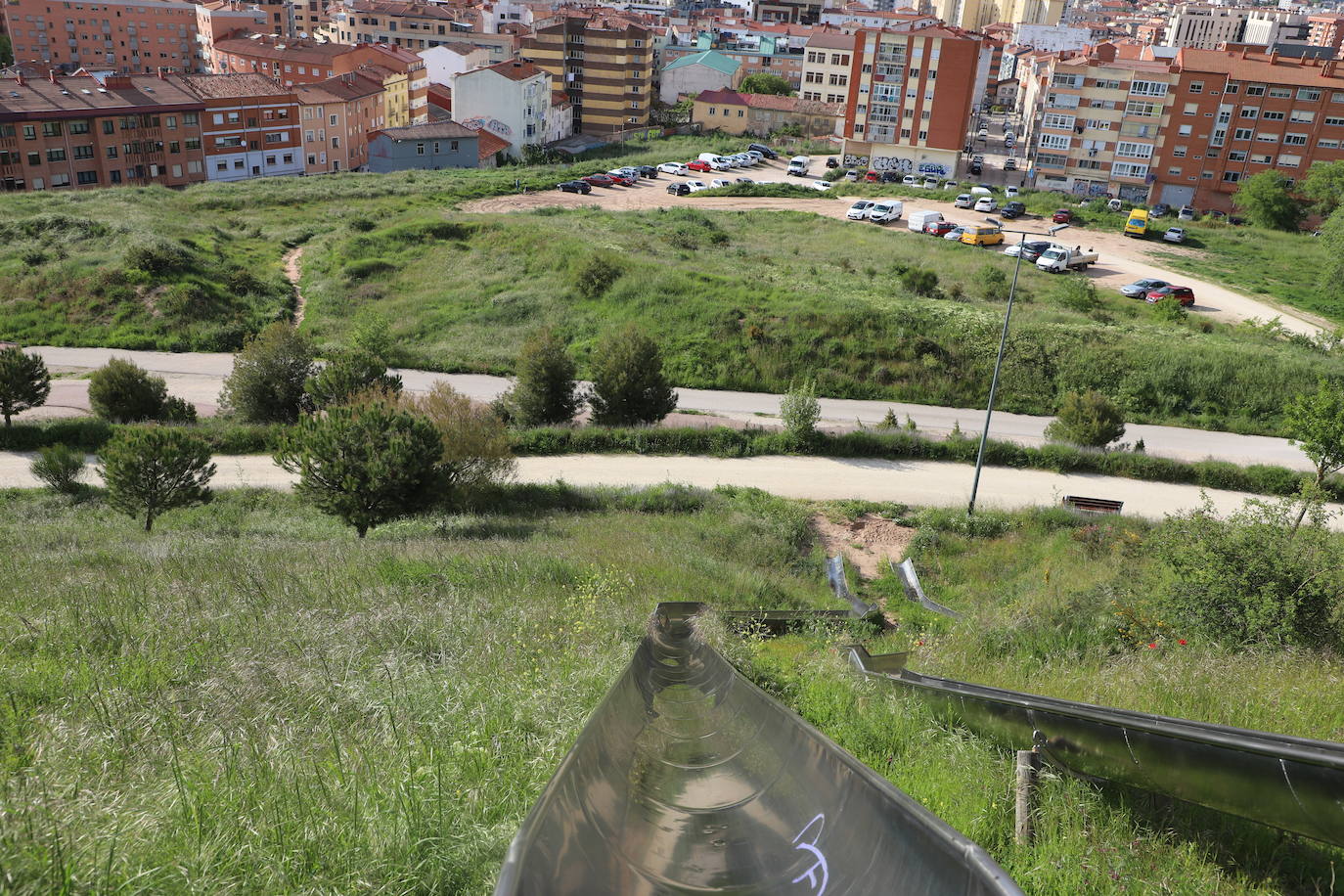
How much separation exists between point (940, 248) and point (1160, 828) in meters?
44.8

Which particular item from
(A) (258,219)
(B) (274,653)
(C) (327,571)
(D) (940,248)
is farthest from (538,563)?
(A) (258,219)

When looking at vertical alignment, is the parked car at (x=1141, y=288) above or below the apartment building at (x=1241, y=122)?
below

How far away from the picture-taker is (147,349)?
95.5 ft

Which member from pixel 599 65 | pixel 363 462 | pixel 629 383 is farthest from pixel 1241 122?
pixel 363 462

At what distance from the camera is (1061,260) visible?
44094 millimetres

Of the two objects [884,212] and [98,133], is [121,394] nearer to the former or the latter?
[884,212]

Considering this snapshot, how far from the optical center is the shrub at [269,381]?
77.6ft

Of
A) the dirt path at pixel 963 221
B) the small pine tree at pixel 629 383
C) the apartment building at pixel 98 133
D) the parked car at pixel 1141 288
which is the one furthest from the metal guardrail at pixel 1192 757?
the apartment building at pixel 98 133

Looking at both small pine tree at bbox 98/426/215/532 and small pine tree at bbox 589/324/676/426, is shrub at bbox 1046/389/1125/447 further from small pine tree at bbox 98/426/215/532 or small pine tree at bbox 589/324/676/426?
small pine tree at bbox 98/426/215/532

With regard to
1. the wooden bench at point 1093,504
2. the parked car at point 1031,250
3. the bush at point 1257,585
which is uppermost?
the bush at point 1257,585

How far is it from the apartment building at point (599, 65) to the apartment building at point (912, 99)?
24492 mm

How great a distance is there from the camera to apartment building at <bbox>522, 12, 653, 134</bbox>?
284 feet

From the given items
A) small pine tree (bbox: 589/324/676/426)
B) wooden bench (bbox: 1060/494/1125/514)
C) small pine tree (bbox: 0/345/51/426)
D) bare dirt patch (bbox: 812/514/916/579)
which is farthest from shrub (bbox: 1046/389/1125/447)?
small pine tree (bbox: 0/345/51/426)

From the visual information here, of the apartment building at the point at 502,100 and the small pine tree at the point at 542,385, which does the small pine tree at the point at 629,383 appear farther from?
the apartment building at the point at 502,100
